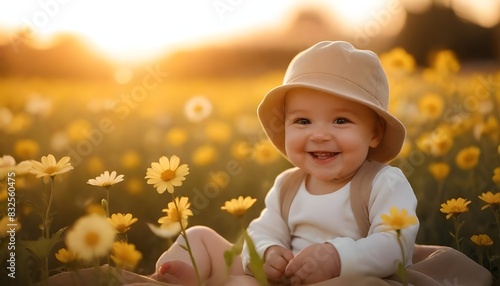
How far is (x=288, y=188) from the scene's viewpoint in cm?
230

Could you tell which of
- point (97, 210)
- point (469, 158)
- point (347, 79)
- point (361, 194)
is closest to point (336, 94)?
point (347, 79)

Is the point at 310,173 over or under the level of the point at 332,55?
under

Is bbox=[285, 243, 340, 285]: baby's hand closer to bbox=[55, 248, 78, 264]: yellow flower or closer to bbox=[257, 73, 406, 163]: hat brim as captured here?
bbox=[257, 73, 406, 163]: hat brim

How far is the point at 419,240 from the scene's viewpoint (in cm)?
291

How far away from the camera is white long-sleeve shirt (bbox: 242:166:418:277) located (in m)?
1.91

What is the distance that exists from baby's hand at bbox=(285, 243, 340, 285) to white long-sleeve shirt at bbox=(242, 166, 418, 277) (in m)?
0.02

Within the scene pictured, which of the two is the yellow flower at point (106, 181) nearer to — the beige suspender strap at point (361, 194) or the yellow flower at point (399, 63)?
the beige suspender strap at point (361, 194)

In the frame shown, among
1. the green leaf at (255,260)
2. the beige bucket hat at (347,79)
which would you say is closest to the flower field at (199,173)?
the green leaf at (255,260)

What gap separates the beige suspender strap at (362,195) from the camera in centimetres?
206

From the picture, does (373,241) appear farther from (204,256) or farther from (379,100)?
(204,256)

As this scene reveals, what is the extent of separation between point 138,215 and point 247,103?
3911mm

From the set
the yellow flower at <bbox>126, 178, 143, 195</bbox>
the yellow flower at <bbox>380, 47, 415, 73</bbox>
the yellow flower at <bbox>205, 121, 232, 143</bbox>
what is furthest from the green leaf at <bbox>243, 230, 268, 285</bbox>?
the yellow flower at <bbox>205, 121, 232, 143</bbox>

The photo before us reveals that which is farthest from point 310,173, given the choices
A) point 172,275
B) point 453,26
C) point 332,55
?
point 453,26

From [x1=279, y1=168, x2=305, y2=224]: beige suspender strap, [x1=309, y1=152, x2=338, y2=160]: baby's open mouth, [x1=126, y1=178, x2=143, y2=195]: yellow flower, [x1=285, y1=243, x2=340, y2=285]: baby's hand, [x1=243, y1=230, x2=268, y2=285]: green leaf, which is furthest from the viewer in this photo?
[x1=126, y1=178, x2=143, y2=195]: yellow flower
